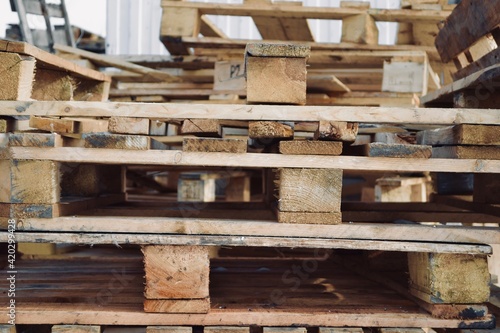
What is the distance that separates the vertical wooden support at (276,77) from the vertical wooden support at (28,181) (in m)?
1.04

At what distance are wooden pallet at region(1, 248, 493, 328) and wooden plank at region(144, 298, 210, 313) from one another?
24mm

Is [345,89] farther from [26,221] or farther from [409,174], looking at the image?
[26,221]

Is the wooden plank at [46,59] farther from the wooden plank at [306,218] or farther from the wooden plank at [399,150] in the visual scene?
the wooden plank at [399,150]

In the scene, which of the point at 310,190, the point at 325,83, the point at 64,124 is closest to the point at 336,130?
the point at 310,190

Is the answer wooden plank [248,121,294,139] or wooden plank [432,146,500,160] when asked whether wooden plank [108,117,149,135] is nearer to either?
wooden plank [248,121,294,139]

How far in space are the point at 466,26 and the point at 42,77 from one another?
275 centimetres

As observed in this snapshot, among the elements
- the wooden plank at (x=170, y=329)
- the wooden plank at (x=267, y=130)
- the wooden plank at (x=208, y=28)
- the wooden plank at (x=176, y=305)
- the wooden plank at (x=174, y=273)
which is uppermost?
the wooden plank at (x=208, y=28)

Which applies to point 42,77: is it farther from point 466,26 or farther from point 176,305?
point 466,26

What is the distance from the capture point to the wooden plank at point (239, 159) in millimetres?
2469

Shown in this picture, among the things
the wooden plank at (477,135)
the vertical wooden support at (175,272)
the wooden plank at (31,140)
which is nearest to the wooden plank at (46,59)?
the wooden plank at (31,140)

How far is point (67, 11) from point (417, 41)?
201 inches

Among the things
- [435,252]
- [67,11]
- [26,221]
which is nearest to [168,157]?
[26,221]

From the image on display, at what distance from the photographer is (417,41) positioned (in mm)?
4961

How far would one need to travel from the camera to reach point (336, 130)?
248cm
